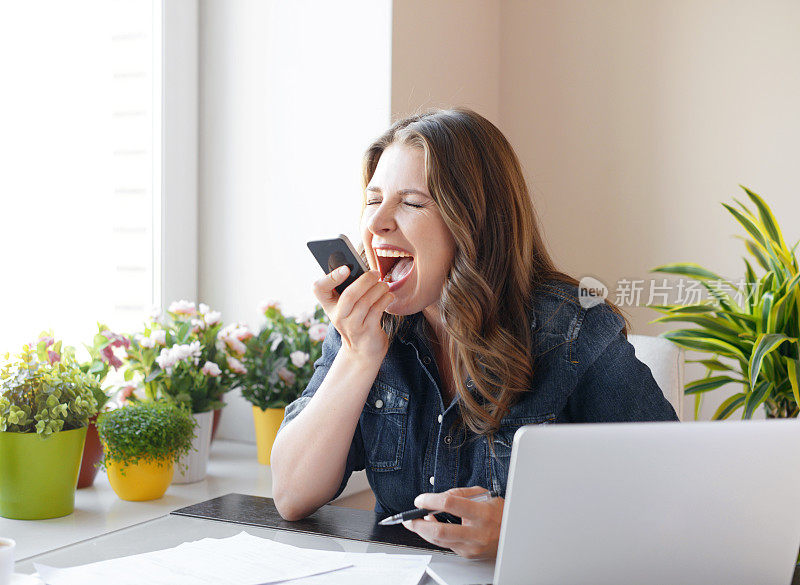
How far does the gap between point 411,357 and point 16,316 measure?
0.97 metres

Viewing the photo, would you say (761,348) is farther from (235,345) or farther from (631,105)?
(235,345)

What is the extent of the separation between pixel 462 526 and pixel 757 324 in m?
1.34

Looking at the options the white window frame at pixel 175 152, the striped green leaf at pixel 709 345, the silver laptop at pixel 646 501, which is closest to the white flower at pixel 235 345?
the white window frame at pixel 175 152

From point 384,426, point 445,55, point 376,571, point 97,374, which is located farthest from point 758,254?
point 97,374

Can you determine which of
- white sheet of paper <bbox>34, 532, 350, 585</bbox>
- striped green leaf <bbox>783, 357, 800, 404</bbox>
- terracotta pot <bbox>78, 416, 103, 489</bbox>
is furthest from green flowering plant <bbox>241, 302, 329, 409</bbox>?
striped green leaf <bbox>783, 357, 800, 404</bbox>

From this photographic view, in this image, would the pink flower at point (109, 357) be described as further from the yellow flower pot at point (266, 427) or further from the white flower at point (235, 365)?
the yellow flower pot at point (266, 427)

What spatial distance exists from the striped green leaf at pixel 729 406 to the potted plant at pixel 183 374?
1243mm

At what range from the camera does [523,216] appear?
4.54ft

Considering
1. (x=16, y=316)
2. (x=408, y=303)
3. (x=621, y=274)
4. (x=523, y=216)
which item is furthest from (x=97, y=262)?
(x=621, y=274)

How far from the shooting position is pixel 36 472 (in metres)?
1.40

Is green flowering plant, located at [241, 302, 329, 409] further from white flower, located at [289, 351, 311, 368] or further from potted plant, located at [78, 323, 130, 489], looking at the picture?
potted plant, located at [78, 323, 130, 489]

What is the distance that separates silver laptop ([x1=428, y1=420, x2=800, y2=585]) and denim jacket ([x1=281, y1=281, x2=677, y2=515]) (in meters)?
0.49

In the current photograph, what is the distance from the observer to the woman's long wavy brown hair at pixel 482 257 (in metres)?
1.31

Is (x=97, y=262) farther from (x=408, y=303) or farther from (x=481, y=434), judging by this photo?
(x=481, y=434)
